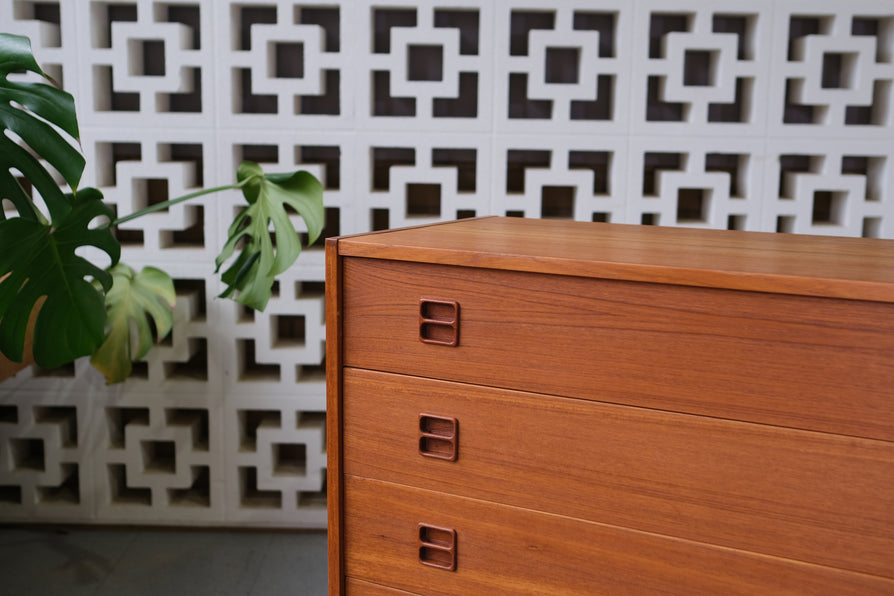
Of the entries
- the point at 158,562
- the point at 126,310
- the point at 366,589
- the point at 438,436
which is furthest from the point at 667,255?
the point at 158,562

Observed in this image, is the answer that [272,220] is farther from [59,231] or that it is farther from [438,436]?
[438,436]

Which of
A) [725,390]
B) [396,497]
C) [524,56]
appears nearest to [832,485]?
[725,390]

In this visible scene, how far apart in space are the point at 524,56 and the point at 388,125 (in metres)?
0.38

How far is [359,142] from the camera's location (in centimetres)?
196

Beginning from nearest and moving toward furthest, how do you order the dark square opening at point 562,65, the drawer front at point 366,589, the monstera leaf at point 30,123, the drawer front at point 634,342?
the drawer front at point 634,342
the monstera leaf at point 30,123
the drawer front at point 366,589
the dark square opening at point 562,65

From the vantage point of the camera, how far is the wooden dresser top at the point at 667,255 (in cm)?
103

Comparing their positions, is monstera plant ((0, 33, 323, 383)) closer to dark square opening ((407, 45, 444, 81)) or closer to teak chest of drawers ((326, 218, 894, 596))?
teak chest of drawers ((326, 218, 894, 596))

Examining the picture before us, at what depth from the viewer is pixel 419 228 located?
145 centimetres

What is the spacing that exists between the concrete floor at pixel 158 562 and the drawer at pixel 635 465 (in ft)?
2.47

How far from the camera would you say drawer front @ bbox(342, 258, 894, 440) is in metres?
1.03

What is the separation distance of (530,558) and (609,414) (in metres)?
0.26

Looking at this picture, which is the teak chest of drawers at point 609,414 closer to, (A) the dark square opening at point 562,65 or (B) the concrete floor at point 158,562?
(B) the concrete floor at point 158,562

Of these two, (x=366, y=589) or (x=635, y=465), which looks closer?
(x=635, y=465)

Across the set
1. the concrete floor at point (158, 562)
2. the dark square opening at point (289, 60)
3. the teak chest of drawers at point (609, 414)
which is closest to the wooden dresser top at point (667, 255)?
the teak chest of drawers at point (609, 414)
